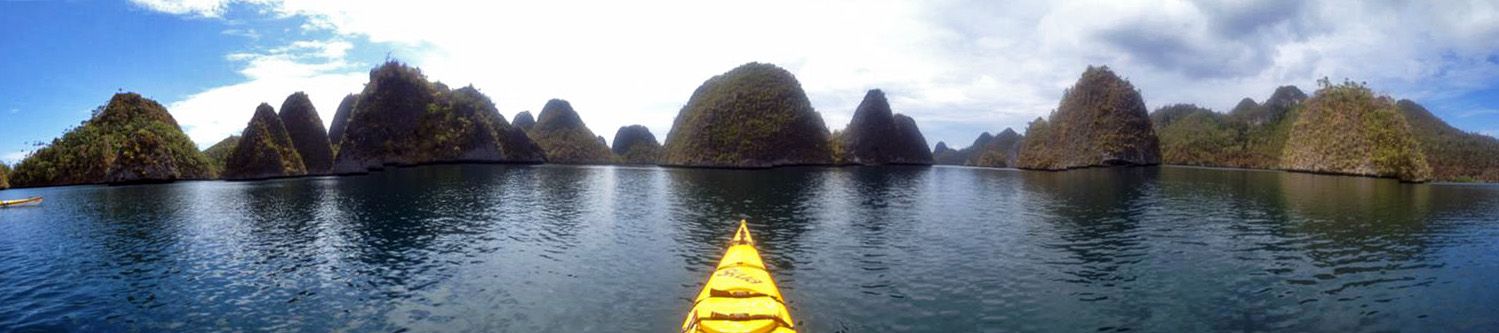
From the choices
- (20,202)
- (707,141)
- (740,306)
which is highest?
(707,141)

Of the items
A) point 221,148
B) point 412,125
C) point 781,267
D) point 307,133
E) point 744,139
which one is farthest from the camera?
point 744,139

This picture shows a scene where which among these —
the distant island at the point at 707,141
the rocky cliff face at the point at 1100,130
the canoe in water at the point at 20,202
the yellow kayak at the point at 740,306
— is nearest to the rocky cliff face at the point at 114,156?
the distant island at the point at 707,141

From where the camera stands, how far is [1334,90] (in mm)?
127812

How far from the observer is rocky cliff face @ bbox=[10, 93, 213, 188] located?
93.8 m

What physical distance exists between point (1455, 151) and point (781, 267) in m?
202

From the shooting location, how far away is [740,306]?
17.4 metres

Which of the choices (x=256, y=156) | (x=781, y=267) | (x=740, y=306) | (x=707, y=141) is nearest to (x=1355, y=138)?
(x=781, y=267)

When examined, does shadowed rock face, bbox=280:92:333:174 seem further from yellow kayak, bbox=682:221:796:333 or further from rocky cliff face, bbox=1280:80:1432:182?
rocky cliff face, bbox=1280:80:1432:182

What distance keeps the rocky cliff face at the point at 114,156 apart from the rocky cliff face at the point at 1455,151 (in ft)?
674

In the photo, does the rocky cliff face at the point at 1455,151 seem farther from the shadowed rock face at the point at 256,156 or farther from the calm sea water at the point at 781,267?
the shadowed rock face at the point at 256,156

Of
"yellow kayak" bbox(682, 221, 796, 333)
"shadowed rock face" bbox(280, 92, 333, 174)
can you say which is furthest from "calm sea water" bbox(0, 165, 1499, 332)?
"shadowed rock face" bbox(280, 92, 333, 174)

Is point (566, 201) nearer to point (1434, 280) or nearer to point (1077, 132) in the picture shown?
point (1434, 280)

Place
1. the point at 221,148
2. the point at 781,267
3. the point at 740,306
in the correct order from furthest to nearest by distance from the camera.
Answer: the point at 221,148
the point at 781,267
the point at 740,306

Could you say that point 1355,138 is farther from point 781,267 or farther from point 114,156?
point 114,156
